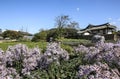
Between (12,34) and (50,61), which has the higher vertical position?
(50,61)

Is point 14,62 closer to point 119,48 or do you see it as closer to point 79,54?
point 79,54

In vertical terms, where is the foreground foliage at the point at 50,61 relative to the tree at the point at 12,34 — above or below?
above

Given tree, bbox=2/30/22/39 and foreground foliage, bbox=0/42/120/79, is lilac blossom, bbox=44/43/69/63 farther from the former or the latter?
tree, bbox=2/30/22/39

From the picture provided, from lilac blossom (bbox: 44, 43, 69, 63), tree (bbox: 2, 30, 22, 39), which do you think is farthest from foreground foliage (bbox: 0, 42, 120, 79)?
tree (bbox: 2, 30, 22, 39)

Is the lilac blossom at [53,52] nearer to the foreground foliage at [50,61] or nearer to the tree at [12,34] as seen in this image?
the foreground foliage at [50,61]

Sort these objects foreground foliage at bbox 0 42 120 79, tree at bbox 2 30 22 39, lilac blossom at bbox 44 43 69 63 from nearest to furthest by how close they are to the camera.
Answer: foreground foliage at bbox 0 42 120 79
lilac blossom at bbox 44 43 69 63
tree at bbox 2 30 22 39

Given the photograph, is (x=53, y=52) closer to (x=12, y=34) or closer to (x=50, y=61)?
(x=50, y=61)

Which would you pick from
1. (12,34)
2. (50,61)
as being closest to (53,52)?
(50,61)

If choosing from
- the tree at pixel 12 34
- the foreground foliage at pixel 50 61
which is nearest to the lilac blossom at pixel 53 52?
the foreground foliage at pixel 50 61

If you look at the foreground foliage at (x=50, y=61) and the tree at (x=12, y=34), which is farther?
the tree at (x=12, y=34)

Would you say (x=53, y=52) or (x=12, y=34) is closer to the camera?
(x=53, y=52)

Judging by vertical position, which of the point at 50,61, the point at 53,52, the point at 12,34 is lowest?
the point at 12,34

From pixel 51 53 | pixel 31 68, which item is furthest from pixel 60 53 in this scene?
pixel 31 68

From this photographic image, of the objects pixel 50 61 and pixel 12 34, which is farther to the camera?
pixel 12 34
